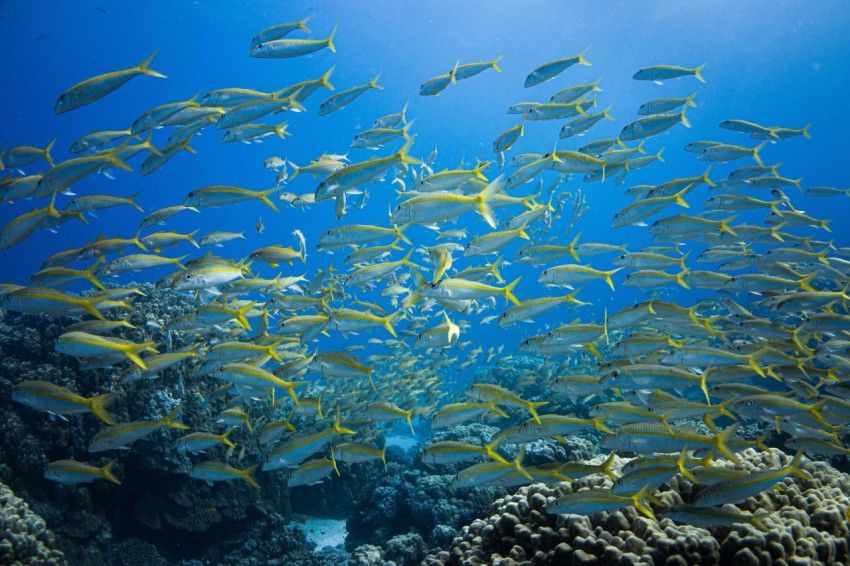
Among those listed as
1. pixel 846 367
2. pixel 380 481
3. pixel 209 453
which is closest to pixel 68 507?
pixel 209 453

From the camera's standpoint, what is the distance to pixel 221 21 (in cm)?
4644

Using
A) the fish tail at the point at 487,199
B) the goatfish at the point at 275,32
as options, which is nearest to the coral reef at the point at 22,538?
the fish tail at the point at 487,199

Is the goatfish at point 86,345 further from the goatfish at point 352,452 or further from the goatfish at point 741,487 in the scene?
the goatfish at point 741,487

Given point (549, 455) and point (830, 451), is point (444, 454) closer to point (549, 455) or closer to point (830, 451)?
point (549, 455)

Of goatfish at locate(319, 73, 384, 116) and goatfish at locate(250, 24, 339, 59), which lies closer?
goatfish at locate(250, 24, 339, 59)

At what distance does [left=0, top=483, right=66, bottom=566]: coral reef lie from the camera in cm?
446

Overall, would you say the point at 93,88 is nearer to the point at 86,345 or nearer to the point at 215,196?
the point at 215,196

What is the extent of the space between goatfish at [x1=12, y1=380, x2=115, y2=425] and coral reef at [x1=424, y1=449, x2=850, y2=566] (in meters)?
3.62

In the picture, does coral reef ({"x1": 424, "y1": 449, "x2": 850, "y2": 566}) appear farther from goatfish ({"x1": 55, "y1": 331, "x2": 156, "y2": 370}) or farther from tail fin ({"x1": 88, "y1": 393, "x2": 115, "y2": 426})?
goatfish ({"x1": 55, "y1": 331, "x2": 156, "y2": 370})

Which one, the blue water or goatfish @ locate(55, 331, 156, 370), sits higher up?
the blue water

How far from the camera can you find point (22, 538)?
181 inches

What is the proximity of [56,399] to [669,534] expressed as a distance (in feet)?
18.2

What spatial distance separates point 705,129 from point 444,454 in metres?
82.8

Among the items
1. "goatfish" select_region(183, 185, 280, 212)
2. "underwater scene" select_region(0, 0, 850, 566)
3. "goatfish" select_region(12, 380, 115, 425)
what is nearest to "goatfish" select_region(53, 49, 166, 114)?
"underwater scene" select_region(0, 0, 850, 566)
